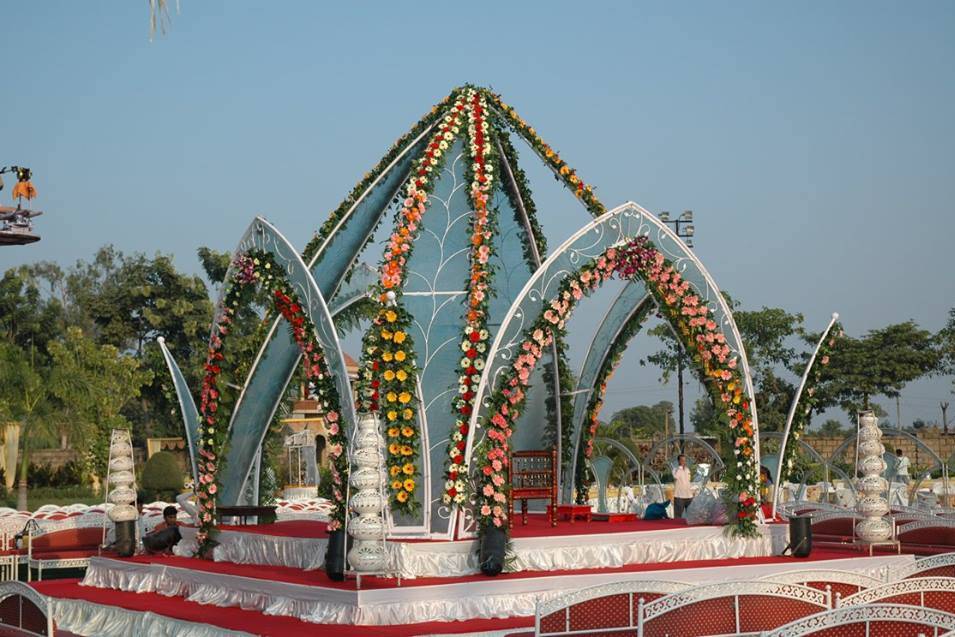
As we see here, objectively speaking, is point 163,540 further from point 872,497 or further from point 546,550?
point 872,497

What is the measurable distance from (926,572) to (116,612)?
26.6ft

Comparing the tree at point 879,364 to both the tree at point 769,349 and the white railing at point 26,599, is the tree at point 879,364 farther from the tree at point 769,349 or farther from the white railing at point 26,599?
the white railing at point 26,599

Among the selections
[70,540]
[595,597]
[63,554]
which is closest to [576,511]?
[595,597]

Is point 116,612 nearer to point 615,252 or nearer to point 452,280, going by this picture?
→ point 452,280

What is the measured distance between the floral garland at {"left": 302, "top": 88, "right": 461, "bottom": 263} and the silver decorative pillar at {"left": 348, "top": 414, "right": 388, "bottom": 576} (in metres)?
5.33

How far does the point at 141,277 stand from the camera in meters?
45.2

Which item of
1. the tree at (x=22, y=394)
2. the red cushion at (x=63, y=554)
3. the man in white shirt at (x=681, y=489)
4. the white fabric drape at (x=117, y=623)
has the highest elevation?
the tree at (x=22, y=394)

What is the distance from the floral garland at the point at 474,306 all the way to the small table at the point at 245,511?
3.45 metres

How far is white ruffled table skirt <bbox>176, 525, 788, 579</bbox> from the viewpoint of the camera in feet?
39.2

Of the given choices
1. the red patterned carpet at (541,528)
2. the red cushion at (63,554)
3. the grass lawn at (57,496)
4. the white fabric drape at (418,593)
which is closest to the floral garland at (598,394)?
the red patterned carpet at (541,528)

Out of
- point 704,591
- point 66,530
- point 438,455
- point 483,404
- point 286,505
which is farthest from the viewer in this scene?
point 286,505

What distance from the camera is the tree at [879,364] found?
4712 cm

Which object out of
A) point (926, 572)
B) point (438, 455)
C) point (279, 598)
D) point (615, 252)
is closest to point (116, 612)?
point (279, 598)

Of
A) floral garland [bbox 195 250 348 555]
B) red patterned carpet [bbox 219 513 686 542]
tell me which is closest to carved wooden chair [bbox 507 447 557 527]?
red patterned carpet [bbox 219 513 686 542]
